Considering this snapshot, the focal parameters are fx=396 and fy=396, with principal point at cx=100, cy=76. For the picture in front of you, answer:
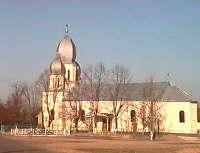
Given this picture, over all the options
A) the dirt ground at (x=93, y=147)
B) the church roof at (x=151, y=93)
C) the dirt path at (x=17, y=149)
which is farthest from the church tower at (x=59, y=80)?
the dirt path at (x=17, y=149)

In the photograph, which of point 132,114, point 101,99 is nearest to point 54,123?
point 101,99

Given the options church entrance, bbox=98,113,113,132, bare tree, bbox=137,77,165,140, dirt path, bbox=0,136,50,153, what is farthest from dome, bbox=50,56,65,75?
dirt path, bbox=0,136,50,153

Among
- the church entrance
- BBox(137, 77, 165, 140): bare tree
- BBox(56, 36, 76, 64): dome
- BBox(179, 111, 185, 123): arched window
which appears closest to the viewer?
BBox(137, 77, 165, 140): bare tree

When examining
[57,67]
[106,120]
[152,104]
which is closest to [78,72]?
[57,67]

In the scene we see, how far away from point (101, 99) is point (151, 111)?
1747cm

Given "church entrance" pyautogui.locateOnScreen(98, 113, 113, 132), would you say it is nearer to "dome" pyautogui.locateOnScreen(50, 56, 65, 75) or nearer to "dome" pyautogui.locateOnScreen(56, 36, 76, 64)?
"dome" pyautogui.locateOnScreen(50, 56, 65, 75)

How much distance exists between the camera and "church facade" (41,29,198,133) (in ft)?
226

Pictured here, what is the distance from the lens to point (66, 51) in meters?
82.6

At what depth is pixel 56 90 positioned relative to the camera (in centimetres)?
8000

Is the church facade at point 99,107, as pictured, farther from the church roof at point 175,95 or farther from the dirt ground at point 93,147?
the dirt ground at point 93,147

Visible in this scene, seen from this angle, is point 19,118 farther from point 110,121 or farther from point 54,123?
point 110,121

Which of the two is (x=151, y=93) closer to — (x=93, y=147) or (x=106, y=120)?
(x=106, y=120)

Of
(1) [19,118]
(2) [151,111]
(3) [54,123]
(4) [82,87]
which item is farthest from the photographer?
(1) [19,118]

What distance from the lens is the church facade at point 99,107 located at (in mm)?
69000
